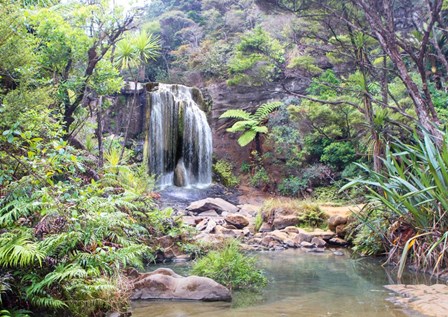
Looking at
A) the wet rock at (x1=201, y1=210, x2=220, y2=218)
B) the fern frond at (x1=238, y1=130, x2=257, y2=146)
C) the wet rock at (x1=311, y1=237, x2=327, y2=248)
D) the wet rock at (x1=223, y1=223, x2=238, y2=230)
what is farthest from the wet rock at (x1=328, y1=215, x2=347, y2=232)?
the fern frond at (x1=238, y1=130, x2=257, y2=146)

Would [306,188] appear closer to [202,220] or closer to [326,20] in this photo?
[202,220]

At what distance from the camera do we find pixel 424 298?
471 centimetres

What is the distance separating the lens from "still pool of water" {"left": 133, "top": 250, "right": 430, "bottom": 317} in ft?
14.3

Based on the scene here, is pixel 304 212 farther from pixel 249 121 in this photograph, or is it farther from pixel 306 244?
pixel 249 121

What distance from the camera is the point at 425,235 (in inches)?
243

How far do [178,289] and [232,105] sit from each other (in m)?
16.4

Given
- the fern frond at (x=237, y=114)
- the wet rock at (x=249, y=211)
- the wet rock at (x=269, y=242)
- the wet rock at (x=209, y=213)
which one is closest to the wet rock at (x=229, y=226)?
the wet rock at (x=269, y=242)

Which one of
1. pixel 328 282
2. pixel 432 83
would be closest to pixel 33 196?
pixel 328 282

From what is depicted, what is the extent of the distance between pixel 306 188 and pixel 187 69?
10994 mm

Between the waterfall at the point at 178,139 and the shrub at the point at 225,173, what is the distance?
504 mm

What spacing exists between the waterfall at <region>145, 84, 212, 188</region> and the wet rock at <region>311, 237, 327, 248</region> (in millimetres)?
8994

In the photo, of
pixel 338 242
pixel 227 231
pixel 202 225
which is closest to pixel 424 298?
pixel 338 242

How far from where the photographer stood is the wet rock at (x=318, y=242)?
9453 mm

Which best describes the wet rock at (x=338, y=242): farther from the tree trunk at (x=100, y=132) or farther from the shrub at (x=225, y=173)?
the shrub at (x=225, y=173)
